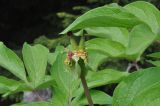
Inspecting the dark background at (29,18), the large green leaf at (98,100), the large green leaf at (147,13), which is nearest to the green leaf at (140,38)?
the large green leaf at (147,13)

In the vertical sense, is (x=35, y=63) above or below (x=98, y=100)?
above

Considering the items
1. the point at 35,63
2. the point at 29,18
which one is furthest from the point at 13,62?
the point at 29,18

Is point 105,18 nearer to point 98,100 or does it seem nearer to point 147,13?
point 147,13

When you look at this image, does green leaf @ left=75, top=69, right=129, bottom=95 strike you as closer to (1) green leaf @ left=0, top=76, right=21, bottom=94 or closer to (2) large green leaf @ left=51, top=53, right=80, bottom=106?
(2) large green leaf @ left=51, top=53, right=80, bottom=106

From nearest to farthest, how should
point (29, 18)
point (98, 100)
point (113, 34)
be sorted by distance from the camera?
point (98, 100)
point (113, 34)
point (29, 18)

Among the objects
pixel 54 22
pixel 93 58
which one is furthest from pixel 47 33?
pixel 93 58

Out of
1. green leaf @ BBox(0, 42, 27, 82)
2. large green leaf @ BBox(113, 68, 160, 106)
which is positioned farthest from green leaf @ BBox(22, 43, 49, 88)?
large green leaf @ BBox(113, 68, 160, 106)

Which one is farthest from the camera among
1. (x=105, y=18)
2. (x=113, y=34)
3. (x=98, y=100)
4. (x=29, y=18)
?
(x=29, y=18)
